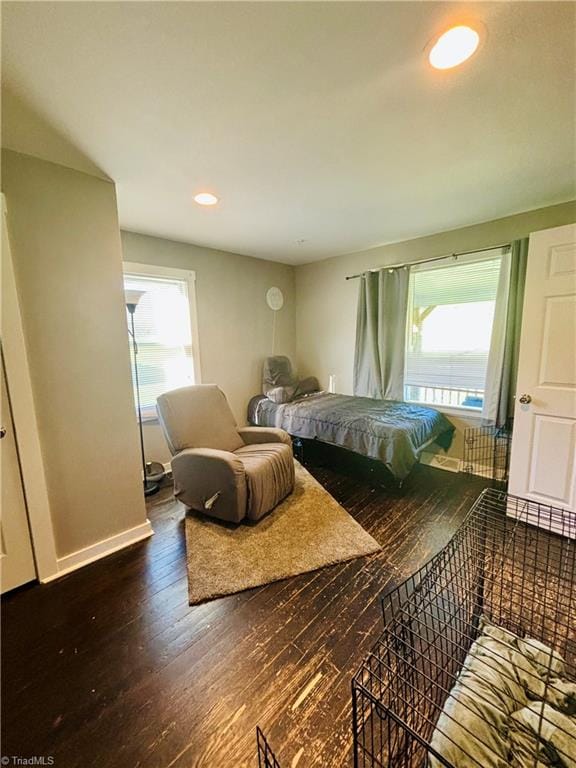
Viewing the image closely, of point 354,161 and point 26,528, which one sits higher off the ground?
point 354,161

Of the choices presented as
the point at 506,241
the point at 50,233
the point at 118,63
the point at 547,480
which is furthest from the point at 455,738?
the point at 506,241

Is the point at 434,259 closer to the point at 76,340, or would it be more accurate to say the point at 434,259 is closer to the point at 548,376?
the point at 548,376

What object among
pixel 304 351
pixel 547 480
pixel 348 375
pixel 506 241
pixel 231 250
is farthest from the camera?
pixel 304 351

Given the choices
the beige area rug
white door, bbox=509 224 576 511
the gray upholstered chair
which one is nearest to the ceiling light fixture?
the gray upholstered chair

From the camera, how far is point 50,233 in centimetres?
177

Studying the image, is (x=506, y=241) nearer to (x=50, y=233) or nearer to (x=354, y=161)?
(x=354, y=161)

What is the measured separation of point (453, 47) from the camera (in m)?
1.15

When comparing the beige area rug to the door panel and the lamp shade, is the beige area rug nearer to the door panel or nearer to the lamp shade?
the door panel

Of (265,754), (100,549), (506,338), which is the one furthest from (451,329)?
(100,549)

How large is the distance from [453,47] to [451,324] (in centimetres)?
237

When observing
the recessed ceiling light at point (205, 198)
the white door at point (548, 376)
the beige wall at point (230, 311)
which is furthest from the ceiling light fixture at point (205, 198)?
the white door at point (548, 376)

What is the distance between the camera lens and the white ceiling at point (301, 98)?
3.40 ft

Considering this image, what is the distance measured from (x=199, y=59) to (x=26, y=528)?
7.80 ft

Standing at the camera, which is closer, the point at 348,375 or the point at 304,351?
the point at 348,375
